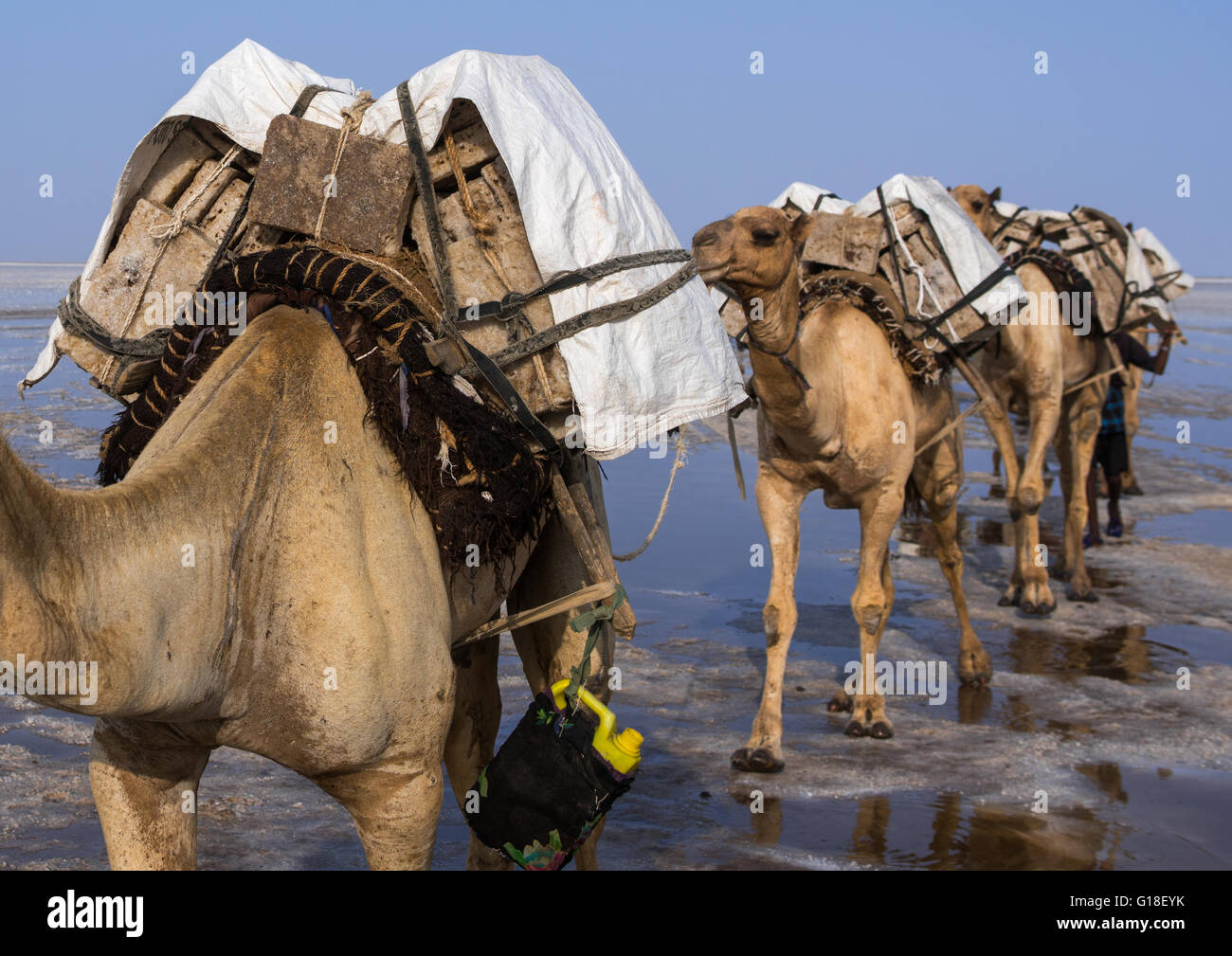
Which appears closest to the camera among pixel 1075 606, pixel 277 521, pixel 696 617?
pixel 277 521

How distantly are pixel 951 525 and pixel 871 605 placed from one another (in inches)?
78.5

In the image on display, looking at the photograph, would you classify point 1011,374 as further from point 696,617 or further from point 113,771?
point 113,771

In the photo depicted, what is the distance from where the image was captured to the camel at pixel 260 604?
2.91 meters

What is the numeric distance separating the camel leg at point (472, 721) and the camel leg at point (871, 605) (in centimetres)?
276

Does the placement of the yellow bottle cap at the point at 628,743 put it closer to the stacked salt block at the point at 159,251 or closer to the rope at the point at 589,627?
the rope at the point at 589,627

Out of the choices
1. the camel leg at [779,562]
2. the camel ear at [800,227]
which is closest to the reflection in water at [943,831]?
the camel leg at [779,562]

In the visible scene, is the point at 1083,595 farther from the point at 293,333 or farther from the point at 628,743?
the point at 293,333

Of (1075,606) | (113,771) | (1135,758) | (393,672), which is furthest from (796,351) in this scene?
(1075,606)

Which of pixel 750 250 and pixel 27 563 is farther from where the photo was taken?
pixel 750 250

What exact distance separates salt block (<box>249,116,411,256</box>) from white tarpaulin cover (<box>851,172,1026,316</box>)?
4.58m

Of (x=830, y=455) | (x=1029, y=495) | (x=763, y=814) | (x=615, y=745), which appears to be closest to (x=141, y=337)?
(x=615, y=745)

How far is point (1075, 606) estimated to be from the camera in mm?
10914

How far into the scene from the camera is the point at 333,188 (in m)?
4.16

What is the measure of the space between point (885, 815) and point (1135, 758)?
1.75 meters
